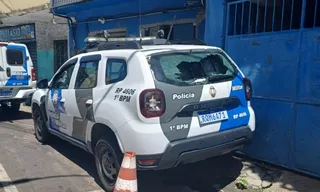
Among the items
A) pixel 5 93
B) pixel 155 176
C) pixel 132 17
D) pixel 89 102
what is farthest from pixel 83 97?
pixel 132 17

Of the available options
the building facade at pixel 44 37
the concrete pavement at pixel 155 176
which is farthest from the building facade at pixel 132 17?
the concrete pavement at pixel 155 176

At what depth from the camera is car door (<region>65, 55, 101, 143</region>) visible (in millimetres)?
4051

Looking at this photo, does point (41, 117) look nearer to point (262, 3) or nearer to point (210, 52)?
point (210, 52)

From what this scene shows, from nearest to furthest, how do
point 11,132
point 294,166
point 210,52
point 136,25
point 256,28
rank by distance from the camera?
point 210,52
point 294,166
point 256,28
point 11,132
point 136,25

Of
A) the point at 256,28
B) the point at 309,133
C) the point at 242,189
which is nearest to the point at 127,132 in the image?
the point at 242,189

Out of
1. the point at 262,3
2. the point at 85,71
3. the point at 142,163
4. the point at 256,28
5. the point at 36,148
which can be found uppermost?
the point at 262,3

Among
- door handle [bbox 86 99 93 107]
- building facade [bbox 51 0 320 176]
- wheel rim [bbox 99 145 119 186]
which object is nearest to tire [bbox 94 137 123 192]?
wheel rim [bbox 99 145 119 186]

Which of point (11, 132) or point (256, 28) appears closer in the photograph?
point (256, 28)

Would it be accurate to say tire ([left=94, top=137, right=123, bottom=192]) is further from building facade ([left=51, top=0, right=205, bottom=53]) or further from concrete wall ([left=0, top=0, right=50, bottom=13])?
concrete wall ([left=0, top=0, right=50, bottom=13])

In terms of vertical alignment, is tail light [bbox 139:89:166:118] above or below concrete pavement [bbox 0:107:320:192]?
above

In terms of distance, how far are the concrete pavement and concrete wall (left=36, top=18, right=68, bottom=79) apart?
1017 centimetres

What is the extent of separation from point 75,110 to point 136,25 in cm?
531

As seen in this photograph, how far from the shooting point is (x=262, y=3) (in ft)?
15.9

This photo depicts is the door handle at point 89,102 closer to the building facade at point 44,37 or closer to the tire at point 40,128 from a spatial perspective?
the tire at point 40,128
